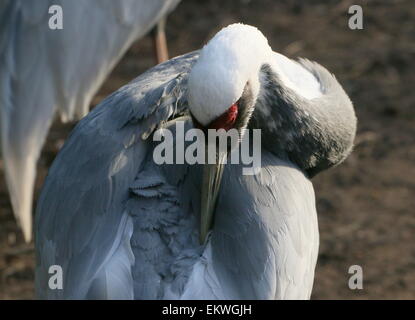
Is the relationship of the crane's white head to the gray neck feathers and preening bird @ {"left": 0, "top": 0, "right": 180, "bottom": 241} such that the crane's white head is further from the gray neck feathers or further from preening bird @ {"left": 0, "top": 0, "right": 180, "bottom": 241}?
preening bird @ {"left": 0, "top": 0, "right": 180, "bottom": 241}

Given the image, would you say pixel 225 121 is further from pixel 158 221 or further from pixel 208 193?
pixel 158 221

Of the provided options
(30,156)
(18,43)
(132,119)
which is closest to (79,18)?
(18,43)

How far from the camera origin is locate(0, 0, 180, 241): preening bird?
4945mm

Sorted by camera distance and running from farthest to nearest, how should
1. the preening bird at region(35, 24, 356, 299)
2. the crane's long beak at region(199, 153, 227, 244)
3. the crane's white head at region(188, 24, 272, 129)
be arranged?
the crane's long beak at region(199, 153, 227, 244) → the preening bird at region(35, 24, 356, 299) → the crane's white head at region(188, 24, 272, 129)

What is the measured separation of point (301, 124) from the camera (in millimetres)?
3535

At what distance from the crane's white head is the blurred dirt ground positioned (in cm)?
196

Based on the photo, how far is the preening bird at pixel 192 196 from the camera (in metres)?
3.04

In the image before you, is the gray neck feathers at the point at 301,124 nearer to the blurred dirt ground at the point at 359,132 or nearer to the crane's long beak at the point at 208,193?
the crane's long beak at the point at 208,193

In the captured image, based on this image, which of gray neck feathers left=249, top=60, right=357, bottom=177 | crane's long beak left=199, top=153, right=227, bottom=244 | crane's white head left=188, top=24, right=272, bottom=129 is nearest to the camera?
crane's white head left=188, top=24, right=272, bottom=129

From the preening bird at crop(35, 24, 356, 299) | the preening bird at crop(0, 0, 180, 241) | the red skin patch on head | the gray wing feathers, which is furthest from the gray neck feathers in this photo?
the preening bird at crop(0, 0, 180, 241)

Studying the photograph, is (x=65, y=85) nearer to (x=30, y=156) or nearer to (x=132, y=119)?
(x=30, y=156)

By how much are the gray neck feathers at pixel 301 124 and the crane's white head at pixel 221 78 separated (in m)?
0.34

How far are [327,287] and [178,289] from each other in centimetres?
194

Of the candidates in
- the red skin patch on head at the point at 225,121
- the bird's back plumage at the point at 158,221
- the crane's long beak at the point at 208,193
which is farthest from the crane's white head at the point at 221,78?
the bird's back plumage at the point at 158,221
